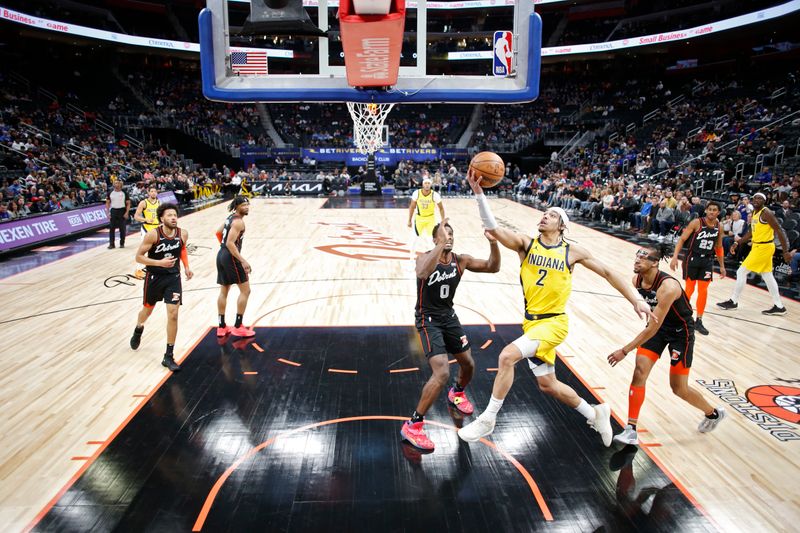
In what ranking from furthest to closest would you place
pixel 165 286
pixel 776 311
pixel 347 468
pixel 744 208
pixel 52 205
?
pixel 52 205
pixel 744 208
pixel 776 311
pixel 165 286
pixel 347 468

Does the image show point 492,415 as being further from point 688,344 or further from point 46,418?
point 46,418

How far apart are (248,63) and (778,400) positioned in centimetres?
690

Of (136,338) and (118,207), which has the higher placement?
(118,207)

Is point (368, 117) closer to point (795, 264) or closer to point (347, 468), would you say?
point (795, 264)

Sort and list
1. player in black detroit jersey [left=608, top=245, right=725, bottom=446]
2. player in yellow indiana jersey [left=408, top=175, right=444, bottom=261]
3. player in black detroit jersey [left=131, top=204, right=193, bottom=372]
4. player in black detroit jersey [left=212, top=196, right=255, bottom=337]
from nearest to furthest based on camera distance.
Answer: player in black detroit jersey [left=608, top=245, right=725, bottom=446] → player in black detroit jersey [left=131, top=204, right=193, bottom=372] → player in black detroit jersey [left=212, top=196, right=255, bottom=337] → player in yellow indiana jersey [left=408, top=175, right=444, bottom=261]

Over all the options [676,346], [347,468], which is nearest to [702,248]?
[676,346]

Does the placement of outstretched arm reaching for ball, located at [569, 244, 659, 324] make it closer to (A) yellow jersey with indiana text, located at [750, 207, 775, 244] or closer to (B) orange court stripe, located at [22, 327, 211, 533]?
(B) orange court stripe, located at [22, 327, 211, 533]

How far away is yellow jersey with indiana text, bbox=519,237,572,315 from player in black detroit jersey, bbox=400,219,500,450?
1.09 ft

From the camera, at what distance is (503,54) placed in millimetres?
6262

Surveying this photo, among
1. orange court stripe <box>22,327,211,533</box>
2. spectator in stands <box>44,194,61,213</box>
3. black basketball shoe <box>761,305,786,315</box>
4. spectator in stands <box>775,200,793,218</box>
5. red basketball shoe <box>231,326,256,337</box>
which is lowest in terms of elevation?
orange court stripe <box>22,327,211,533</box>

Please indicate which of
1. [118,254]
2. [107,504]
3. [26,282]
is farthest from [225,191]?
[107,504]

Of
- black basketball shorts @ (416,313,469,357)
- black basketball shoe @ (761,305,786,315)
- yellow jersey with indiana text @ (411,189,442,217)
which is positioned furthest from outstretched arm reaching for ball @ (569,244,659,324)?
yellow jersey with indiana text @ (411,189,442,217)

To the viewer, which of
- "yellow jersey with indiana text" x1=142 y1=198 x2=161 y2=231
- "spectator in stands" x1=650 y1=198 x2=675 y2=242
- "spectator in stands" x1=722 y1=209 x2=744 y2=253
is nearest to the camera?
"yellow jersey with indiana text" x1=142 y1=198 x2=161 y2=231

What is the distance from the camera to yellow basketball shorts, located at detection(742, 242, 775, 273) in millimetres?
7824
